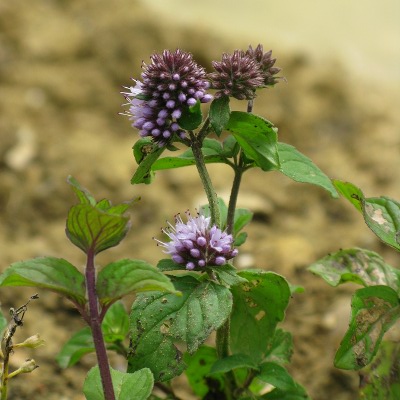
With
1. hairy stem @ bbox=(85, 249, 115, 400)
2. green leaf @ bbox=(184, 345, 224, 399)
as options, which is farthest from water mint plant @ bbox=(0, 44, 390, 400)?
green leaf @ bbox=(184, 345, 224, 399)

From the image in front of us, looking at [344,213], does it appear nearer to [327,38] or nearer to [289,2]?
[327,38]

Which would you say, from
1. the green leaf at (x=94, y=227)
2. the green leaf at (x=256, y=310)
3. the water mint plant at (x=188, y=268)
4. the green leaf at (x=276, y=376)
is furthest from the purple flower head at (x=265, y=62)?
the green leaf at (x=276, y=376)

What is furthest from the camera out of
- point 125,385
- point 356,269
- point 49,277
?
point 356,269

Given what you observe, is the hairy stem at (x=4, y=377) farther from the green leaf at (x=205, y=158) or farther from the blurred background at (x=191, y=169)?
the blurred background at (x=191, y=169)

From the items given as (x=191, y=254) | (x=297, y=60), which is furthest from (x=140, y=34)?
(x=191, y=254)

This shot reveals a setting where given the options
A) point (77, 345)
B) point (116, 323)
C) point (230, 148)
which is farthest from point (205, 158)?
Answer: point (77, 345)

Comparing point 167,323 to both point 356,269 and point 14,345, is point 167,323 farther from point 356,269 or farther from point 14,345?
point 356,269
